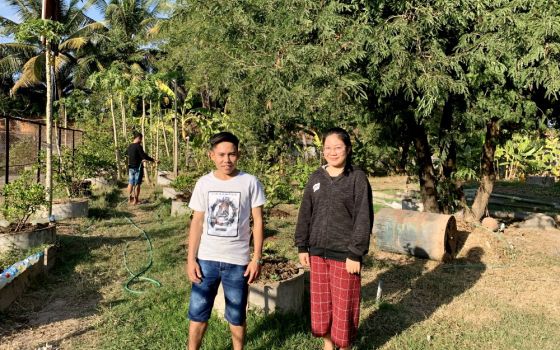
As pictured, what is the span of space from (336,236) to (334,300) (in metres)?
0.48

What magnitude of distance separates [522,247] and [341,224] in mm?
5528

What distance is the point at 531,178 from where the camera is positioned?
20.0 meters

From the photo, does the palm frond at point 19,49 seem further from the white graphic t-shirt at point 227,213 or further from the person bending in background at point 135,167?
the white graphic t-shirt at point 227,213

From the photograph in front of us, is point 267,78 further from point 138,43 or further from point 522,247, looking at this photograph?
point 138,43

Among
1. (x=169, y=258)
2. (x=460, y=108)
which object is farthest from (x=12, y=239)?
(x=460, y=108)

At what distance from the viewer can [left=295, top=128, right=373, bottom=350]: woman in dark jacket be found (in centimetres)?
322

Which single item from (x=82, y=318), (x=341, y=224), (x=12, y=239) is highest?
(x=341, y=224)

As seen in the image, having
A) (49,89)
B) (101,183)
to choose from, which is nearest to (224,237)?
(49,89)

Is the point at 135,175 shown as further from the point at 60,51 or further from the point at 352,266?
the point at 60,51

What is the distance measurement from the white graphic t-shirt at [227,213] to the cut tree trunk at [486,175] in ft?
21.1

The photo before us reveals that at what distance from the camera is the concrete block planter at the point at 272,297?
4.18 m

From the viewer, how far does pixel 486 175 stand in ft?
28.0

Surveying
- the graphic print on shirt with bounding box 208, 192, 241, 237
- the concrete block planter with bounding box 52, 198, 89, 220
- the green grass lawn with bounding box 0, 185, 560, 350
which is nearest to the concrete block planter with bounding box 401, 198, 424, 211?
the green grass lawn with bounding box 0, 185, 560, 350

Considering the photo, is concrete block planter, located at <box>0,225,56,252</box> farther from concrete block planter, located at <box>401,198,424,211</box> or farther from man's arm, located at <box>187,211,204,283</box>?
concrete block planter, located at <box>401,198,424,211</box>
